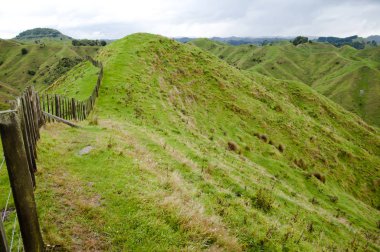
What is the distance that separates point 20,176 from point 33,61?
195000 mm

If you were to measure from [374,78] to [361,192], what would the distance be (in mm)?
130877

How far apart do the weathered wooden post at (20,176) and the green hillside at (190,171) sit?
128 centimetres

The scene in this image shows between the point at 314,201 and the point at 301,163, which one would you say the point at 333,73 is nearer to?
the point at 301,163

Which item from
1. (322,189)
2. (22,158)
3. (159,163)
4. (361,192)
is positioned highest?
(22,158)

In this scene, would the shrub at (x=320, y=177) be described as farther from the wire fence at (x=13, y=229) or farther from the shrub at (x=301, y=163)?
the wire fence at (x=13, y=229)

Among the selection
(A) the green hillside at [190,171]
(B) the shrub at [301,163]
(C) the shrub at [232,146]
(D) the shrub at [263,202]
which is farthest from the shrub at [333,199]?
(D) the shrub at [263,202]

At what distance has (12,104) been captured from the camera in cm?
797

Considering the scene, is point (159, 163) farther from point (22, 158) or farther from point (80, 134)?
point (22, 158)

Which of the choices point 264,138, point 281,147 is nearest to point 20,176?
point 264,138

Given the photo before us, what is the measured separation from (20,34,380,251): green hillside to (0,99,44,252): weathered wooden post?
4.21 feet

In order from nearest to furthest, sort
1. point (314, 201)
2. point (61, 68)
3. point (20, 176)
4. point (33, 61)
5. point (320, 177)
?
point (20, 176) → point (314, 201) → point (320, 177) → point (61, 68) → point (33, 61)

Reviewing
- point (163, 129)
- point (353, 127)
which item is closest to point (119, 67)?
point (163, 129)

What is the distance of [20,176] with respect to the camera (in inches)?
195

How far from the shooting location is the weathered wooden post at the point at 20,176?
4676mm
